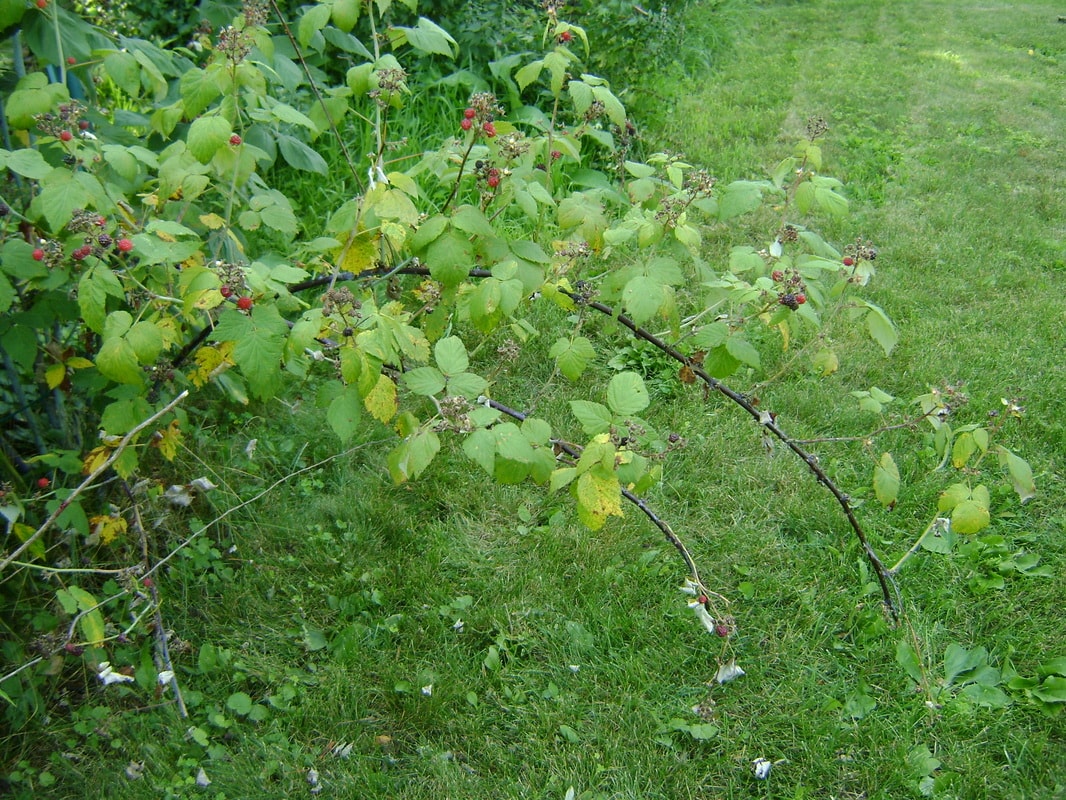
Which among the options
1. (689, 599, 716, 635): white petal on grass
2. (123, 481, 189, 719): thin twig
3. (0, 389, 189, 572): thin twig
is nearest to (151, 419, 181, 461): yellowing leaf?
(123, 481, 189, 719): thin twig

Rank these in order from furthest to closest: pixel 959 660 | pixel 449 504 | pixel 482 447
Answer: pixel 449 504 < pixel 959 660 < pixel 482 447

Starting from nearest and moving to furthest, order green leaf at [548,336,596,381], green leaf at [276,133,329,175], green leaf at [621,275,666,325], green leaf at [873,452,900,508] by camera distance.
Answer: green leaf at [621,275,666,325] → green leaf at [548,336,596,381] → green leaf at [873,452,900,508] → green leaf at [276,133,329,175]

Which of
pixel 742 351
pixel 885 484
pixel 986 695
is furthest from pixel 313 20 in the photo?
pixel 986 695

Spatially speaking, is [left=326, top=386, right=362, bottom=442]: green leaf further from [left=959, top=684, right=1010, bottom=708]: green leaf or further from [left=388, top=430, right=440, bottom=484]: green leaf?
[left=959, top=684, right=1010, bottom=708]: green leaf

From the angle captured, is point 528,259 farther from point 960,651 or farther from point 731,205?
point 960,651

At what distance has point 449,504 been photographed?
2.85 metres

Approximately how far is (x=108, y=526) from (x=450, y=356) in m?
1.15

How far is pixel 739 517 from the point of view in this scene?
2.81 meters

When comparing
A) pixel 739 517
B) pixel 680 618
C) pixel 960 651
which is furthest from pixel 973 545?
pixel 680 618

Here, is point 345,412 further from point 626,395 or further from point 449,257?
point 626,395

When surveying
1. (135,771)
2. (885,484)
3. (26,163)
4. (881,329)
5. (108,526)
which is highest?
(26,163)

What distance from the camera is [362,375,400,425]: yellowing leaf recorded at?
199 cm

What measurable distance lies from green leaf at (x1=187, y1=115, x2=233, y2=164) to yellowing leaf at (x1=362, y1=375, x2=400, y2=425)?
0.63 m

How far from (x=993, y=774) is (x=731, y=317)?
126 centimetres
